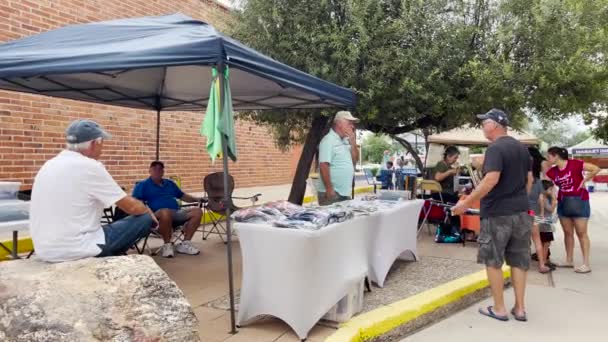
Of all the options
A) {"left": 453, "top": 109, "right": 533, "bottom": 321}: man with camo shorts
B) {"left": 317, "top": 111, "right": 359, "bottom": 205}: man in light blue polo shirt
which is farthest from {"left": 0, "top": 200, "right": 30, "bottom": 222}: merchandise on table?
{"left": 453, "top": 109, "right": 533, "bottom": 321}: man with camo shorts

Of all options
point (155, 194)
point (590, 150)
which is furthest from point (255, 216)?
point (590, 150)

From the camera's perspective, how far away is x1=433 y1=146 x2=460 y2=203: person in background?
25.4ft

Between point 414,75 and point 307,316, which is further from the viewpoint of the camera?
point 414,75

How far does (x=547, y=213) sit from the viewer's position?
6246 millimetres

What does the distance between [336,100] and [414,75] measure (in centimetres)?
193

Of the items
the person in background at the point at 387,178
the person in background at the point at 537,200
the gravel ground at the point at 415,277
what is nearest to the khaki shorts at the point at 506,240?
the gravel ground at the point at 415,277

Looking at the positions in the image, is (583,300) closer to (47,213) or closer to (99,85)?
(47,213)

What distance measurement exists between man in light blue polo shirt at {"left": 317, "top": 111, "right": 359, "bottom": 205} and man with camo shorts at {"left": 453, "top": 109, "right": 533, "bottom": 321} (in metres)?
1.52

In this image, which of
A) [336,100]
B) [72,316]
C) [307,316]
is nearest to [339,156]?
[336,100]

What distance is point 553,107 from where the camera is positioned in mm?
7629

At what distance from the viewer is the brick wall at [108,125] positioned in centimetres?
739

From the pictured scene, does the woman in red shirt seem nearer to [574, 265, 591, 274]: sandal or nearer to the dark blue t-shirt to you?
[574, 265, 591, 274]: sandal

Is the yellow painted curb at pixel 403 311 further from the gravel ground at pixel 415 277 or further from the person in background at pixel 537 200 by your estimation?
the person in background at pixel 537 200

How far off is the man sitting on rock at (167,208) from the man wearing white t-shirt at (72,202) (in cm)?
257
